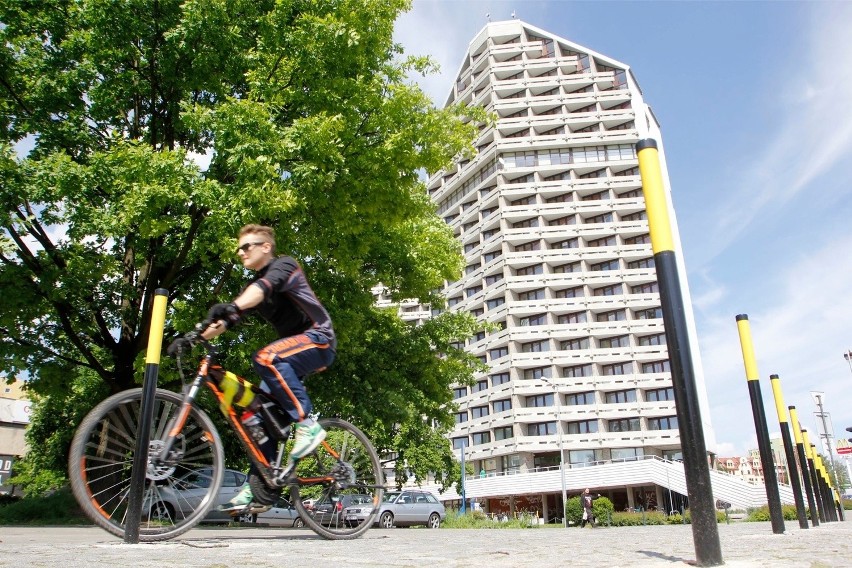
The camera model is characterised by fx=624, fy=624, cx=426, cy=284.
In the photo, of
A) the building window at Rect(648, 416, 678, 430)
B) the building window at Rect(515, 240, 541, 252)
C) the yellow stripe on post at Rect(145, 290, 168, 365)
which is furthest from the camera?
the building window at Rect(515, 240, 541, 252)

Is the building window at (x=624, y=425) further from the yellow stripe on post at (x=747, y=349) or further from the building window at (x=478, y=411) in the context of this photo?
the yellow stripe on post at (x=747, y=349)

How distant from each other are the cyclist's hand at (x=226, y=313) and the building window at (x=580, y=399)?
59.8 meters

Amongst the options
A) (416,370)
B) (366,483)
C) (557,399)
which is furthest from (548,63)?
(366,483)

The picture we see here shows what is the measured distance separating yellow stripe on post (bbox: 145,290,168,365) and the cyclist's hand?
70.1 inches

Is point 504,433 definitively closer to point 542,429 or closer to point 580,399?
point 542,429

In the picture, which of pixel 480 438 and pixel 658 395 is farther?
pixel 480 438

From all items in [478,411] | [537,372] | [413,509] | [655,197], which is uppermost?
[537,372]

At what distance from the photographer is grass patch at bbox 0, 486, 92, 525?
12828mm

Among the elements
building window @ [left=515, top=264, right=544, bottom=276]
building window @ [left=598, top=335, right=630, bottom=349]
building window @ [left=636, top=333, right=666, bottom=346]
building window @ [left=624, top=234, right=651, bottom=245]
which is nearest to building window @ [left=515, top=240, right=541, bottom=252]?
building window @ [left=515, top=264, right=544, bottom=276]

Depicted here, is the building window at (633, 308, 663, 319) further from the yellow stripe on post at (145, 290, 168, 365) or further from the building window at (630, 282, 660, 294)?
the yellow stripe on post at (145, 290, 168, 365)

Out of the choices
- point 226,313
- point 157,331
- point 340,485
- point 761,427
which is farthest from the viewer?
point 761,427

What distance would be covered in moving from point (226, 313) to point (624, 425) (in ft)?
196

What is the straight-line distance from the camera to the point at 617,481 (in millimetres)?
51938

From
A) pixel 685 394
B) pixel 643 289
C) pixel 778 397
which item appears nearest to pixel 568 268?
pixel 643 289
